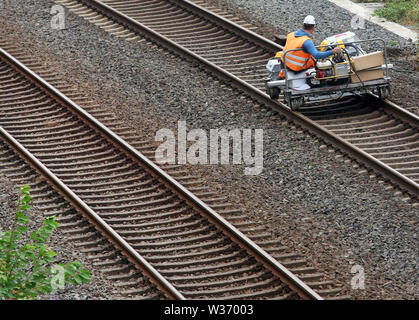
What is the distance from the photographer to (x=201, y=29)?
56.7 feet

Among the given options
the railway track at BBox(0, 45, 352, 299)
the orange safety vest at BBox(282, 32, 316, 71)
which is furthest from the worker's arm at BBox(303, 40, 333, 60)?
the railway track at BBox(0, 45, 352, 299)

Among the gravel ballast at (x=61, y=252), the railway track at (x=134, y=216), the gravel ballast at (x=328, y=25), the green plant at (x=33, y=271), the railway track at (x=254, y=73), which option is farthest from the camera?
the gravel ballast at (x=328, y=25)

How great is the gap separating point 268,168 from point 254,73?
12.5 ft

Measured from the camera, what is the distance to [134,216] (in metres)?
11.0

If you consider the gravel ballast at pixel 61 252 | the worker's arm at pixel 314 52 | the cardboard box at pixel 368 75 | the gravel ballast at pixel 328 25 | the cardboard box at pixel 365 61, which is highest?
the gravel ballast at pixel 328 25

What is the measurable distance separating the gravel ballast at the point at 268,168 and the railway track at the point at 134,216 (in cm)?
39

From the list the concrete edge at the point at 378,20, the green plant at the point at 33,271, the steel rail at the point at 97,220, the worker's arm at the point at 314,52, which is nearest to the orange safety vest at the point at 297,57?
the worker's arm at the point at 314,52

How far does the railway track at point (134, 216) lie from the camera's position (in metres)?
9.43

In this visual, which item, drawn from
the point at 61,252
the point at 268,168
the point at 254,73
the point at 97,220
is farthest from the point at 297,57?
the point at 61,252

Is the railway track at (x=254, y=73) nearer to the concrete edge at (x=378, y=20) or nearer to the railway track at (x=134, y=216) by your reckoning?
the railway track at (x=134, y=216)

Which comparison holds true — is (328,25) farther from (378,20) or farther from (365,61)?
(365,61)

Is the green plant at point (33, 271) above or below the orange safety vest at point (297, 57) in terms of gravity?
below

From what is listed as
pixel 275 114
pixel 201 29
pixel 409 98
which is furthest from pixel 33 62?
pixel 409 98
